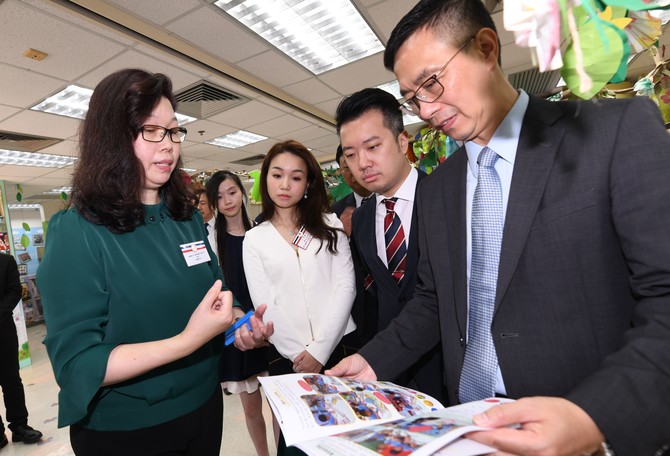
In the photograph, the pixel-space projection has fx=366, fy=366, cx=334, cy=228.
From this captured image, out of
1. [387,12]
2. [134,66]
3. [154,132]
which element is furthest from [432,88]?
[134,66]

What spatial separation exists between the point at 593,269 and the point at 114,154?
4.09ft

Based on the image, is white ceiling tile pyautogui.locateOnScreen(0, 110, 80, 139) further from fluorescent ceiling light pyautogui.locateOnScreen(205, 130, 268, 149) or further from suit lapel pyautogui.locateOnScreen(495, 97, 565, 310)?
suit lapel pyautogui.locateOnScreen(495, 97, 565, 310)

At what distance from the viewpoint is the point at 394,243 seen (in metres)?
1.58

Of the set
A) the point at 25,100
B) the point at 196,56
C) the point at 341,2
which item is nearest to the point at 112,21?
the point at 196,56

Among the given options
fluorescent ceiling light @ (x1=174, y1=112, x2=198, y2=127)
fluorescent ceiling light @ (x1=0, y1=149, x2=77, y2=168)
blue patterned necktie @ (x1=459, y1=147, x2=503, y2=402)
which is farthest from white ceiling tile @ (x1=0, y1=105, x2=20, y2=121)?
blue patterned necktie @ (x1=459, y1=147, x2=503, y2=402)

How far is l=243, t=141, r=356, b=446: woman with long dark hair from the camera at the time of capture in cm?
174

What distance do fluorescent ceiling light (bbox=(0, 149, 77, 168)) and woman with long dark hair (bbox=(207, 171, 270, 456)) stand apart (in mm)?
6238

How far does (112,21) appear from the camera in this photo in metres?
3.08

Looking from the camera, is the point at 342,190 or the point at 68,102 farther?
the point at 68,102

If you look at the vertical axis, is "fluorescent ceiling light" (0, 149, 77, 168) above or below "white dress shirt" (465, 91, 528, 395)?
above

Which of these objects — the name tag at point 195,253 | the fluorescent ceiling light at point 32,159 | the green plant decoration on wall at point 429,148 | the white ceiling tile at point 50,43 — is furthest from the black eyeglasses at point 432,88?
the fluorescent ceiling light at point 32,159

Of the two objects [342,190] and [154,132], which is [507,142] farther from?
[342,190]

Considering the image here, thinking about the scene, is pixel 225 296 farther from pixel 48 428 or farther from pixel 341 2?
pixel 48 428

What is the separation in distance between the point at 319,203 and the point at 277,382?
1.25 m
